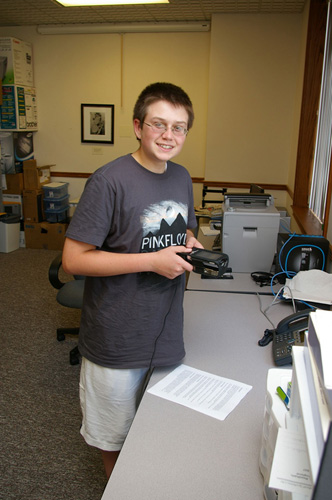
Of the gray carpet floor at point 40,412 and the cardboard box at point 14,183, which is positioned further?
the cardboard box at point 14,183

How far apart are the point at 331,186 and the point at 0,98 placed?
4.08 meters

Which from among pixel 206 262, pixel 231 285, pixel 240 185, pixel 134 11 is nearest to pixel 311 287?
pixel 231 285

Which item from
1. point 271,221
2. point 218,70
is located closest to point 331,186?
point 271,221

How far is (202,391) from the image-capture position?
1199 mm

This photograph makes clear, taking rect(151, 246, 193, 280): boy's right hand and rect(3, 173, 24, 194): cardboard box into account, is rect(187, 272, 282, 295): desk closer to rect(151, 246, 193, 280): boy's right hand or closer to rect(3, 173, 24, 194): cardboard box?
rect(151, 246, 193, 280): boy's right hand

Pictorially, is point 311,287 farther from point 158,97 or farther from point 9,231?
point 9,231

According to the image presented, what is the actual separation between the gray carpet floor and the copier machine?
1.21 metres

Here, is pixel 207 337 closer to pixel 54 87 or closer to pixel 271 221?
pixel 271 221

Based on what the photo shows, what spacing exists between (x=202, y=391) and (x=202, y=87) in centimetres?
446

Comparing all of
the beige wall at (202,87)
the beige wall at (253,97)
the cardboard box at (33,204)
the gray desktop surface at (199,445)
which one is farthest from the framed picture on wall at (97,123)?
the gray desktop surface at (199,445)

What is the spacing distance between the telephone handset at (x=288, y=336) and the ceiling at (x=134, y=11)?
3699 millimetres

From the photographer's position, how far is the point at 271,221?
2283mm

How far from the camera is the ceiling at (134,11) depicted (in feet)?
13.7

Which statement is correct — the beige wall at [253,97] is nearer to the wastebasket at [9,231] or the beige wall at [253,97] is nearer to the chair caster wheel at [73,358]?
the wastebasket at [9,231]
